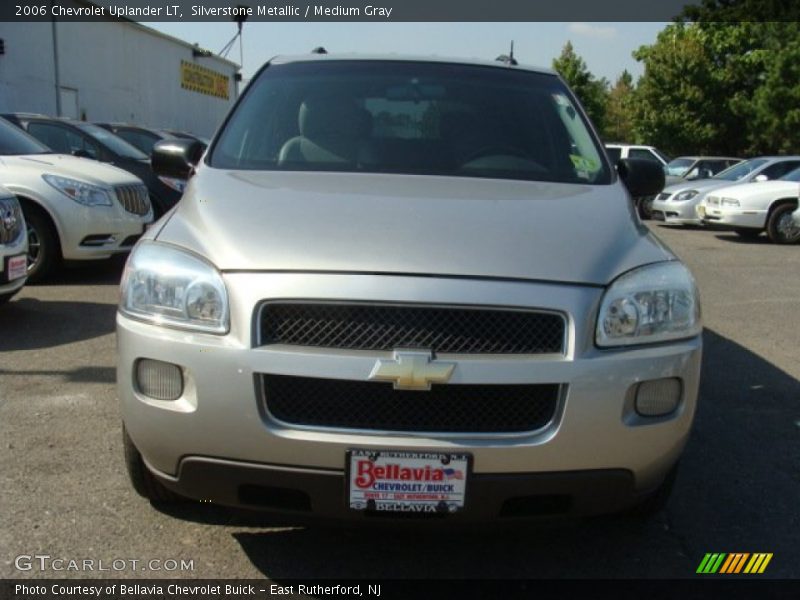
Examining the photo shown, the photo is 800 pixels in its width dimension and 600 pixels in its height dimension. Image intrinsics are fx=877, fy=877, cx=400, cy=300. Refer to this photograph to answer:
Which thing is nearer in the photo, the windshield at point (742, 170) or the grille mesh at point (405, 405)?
the grille mesh at point (405, 405)

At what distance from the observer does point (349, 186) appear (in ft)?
10.6

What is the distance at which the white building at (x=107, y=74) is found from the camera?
2039 cm

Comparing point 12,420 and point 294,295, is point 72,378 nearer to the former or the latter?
point 12,420

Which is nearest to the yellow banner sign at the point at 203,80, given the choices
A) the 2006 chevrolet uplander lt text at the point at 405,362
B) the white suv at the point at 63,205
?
the white suv at the point at 63,205

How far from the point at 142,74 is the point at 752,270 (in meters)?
21.8

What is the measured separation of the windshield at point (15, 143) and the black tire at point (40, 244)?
76 cm

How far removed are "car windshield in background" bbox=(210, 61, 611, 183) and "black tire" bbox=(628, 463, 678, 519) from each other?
1256mm

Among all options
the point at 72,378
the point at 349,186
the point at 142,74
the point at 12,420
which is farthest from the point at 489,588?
the point at 142,74

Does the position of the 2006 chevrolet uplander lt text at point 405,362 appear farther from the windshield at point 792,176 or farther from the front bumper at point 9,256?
the windshield at point 792,176

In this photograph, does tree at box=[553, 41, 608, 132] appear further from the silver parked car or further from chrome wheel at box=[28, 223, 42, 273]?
chrome wheel at box=[28, 223, 42, 273]

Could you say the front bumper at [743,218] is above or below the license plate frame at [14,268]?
below

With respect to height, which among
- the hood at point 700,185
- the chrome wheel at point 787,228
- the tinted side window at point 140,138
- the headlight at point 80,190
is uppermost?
the headlight at point 80,190

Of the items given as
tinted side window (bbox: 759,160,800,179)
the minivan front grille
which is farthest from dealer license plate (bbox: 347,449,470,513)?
tinted side window (bbox: 759,160,800,179)

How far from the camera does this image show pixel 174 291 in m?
2.67
